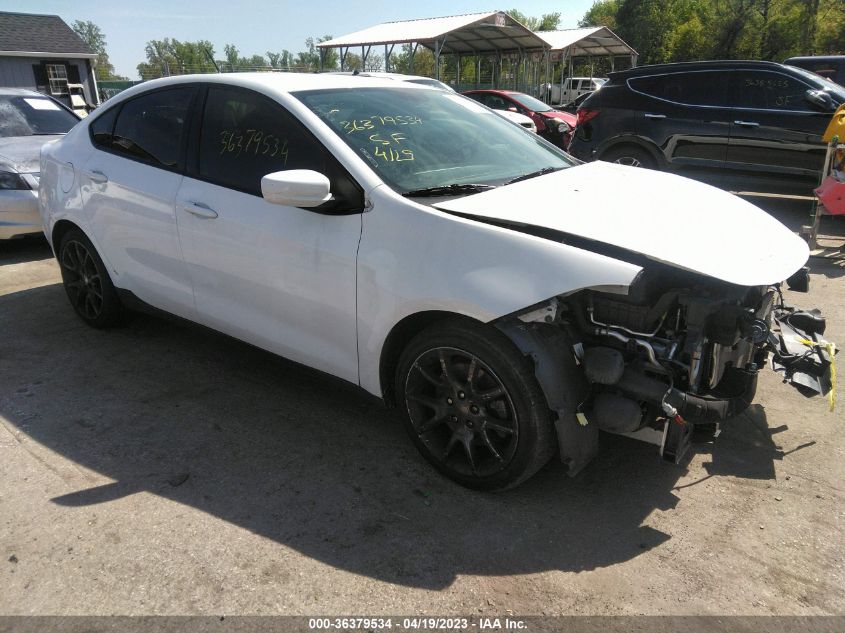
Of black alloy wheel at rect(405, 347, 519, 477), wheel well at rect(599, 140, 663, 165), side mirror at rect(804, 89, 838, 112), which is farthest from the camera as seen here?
wheel well at rect(599, 140, 663, 165)

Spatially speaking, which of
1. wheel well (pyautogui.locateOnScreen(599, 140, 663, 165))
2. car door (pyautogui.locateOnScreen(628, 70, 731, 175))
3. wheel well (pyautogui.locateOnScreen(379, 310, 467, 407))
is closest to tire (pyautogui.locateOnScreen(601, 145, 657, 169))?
wheel well (pyautogui.locateOnScreen(599, 140, 663, 165))

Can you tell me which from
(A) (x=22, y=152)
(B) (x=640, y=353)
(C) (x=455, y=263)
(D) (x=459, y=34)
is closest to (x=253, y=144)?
(C) (x=455, y=263)

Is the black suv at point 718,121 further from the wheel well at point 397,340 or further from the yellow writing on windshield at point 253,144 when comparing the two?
the wheel well at point 397,340

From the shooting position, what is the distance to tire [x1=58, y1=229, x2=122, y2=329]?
177 inches

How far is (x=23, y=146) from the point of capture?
294 inches

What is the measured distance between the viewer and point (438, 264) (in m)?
Result: 2.66

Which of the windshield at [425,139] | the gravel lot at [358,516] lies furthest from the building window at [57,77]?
the windshield at [425,139]

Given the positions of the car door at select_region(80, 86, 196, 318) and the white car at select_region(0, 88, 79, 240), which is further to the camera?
the white car at select_region(0, 88, 79, 240)

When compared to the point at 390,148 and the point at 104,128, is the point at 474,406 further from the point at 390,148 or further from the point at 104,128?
the point at 104,128

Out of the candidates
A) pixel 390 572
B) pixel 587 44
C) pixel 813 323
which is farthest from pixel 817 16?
pixel 390 572

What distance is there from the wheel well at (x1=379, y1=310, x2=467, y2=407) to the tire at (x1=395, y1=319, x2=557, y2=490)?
55 mm

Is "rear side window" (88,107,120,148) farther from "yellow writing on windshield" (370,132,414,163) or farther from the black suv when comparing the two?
the black suv

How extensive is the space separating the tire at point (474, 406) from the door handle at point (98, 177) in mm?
2515

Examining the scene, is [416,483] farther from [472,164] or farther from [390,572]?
[472,164]
